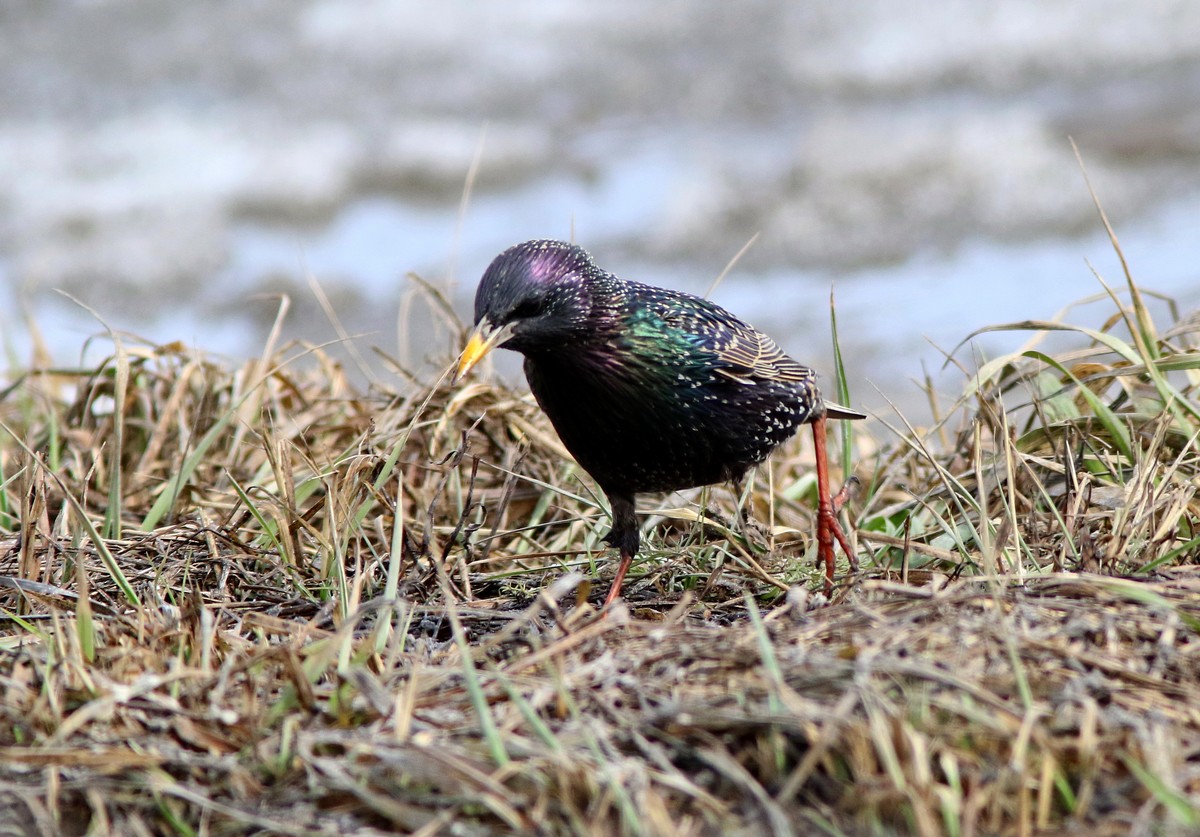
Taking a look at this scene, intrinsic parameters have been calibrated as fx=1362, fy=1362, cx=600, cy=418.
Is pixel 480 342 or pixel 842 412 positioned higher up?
pixel 480 342

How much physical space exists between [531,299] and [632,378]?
350mm

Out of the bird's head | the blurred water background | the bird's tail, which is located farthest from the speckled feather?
the blurred water background

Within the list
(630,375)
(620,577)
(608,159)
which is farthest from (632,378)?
(608,159)

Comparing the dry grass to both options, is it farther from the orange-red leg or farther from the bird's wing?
the bird's wing

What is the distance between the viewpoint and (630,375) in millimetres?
3074

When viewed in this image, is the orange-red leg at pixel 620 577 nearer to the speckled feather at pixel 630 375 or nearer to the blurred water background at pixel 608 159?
the speckled feather at pixel 630 375

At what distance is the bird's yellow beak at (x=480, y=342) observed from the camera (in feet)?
8.77

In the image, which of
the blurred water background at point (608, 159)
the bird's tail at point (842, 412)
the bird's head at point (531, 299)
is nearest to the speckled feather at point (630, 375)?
the bird's head at point (531, 299)

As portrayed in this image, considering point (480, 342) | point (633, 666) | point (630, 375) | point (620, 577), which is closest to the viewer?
point (633, 666)

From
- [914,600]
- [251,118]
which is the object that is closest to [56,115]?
[251,118]

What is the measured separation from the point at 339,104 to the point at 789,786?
31.7 ft

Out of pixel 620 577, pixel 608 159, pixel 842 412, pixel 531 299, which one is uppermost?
pixel 608 159

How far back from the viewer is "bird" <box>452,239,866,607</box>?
2.89 m

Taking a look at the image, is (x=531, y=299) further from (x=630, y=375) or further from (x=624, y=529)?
(x=624, y=529)
